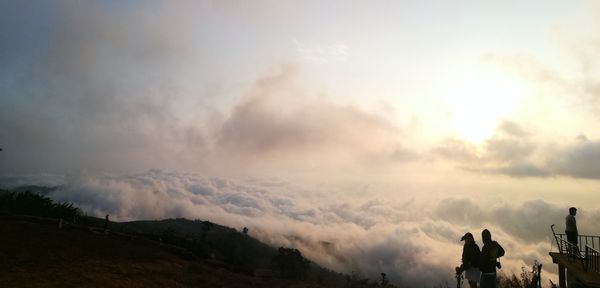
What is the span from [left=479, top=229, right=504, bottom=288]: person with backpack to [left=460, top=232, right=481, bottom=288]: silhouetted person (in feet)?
0.63

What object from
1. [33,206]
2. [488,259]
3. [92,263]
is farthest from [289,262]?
[488,259]

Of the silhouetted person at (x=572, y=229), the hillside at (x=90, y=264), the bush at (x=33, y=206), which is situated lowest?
the hillside at (x=90, y=264)

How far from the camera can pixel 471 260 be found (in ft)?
36.9

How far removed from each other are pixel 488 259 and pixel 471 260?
45 centimetres

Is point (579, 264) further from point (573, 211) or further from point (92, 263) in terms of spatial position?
point (92, 263)

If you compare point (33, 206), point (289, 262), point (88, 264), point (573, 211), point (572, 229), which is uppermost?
point (573, 211)

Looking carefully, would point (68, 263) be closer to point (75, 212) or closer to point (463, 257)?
point (463, 257)

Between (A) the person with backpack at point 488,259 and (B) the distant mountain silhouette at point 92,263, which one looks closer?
(A) the person with backpack at point 488,259

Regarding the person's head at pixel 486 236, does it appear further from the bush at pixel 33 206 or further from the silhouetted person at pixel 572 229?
the bush at pixel 33 206

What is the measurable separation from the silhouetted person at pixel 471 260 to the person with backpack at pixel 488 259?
0.19m

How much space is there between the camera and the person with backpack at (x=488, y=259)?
10953mm

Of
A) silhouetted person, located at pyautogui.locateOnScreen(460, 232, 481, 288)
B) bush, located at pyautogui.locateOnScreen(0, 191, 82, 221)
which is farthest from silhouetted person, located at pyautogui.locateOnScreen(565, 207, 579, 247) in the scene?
bush, located at pyautogui.locateOnScreen(0, 191, 82, 221)

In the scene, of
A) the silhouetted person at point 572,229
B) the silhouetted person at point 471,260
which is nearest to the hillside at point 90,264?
the silhouetted person at point 471,260

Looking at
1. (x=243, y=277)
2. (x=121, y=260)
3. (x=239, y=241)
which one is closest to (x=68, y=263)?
(x=121, y=260)
